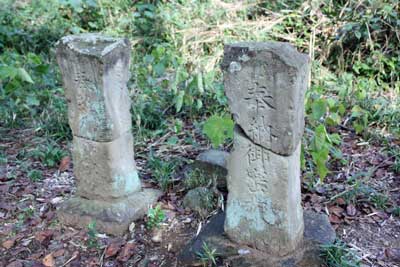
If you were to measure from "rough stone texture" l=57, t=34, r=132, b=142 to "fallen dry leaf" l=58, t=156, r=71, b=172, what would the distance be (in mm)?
895

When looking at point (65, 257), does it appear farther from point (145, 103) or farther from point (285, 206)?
point (145, 103)

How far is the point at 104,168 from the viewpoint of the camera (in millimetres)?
3057

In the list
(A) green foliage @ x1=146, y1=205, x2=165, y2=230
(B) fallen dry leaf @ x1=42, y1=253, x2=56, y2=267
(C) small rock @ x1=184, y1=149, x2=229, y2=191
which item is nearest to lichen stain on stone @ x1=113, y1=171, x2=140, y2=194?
(A) green foliage @ x1=146, y1=205, x2=165, y2=230

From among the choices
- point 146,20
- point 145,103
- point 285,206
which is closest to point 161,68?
point 145,103

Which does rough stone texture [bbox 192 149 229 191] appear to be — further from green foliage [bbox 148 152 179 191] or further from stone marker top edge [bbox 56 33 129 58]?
stone marker top edge [bbox 56 33 129 58]

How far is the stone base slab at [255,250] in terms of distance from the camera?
8.36 feet

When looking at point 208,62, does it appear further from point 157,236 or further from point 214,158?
Result: point 157,236

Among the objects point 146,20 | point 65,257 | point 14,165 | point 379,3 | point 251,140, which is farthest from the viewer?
point 146,20

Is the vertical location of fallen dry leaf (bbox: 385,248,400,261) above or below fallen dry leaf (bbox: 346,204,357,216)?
below

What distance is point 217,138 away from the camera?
3258 millimetres

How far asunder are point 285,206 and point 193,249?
1.95 ft

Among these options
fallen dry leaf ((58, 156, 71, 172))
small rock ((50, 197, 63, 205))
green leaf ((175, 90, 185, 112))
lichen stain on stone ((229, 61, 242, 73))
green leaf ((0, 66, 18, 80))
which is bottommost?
small rock ((50, 197, 63, 205))

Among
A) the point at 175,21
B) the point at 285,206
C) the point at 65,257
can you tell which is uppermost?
the point at 175,21

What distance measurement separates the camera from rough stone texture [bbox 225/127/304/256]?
242 cm
